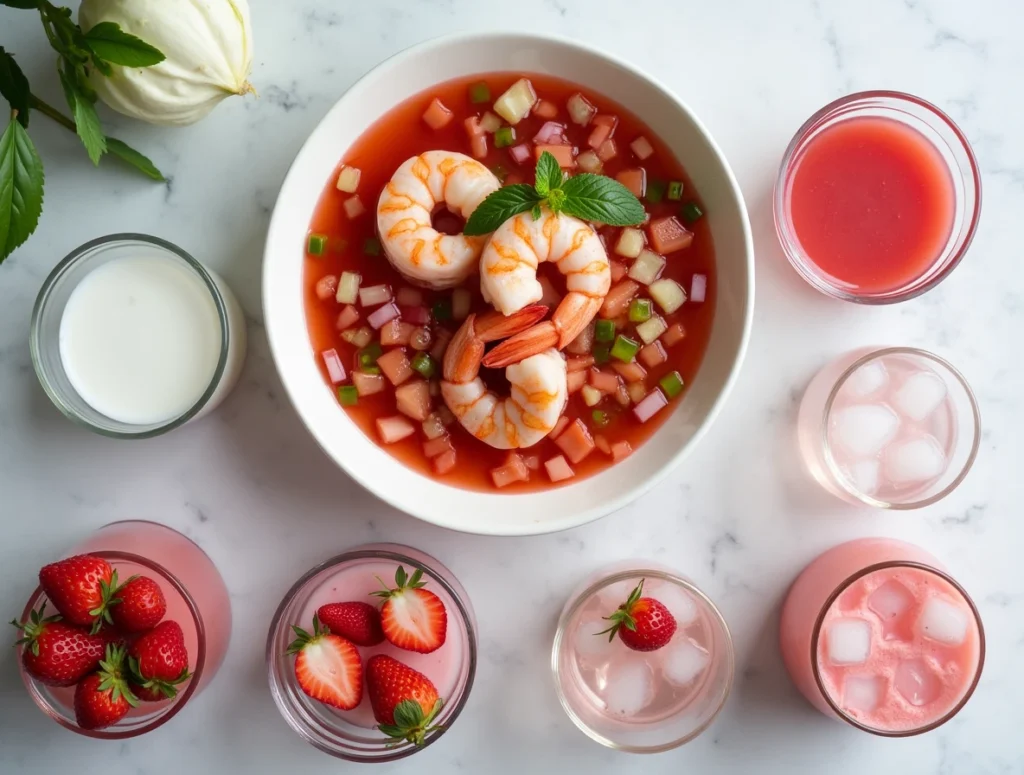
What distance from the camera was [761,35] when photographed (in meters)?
2.52

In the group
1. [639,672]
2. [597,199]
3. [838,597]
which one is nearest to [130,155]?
[597,199]

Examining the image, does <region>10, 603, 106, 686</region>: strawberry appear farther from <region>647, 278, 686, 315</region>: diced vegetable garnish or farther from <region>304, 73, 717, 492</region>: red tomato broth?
<region>647, 278, 686, 315</region>: diced vegetable garnish

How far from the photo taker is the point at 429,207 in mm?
2277

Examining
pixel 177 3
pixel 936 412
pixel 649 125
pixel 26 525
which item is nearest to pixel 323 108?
pixel 177 3

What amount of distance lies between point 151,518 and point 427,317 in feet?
3.38

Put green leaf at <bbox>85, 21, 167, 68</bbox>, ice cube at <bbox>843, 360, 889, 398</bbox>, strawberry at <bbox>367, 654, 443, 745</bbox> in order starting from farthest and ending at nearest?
ice cube at <bbox>843, 360, 889, 398</bbox> < strawberry at <bbox>367, 654, 443, 745</bbox> < green leaf at <bbox>85, 21, 167, 68</bbox>

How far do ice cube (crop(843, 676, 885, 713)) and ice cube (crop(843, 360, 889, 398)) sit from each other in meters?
0.82

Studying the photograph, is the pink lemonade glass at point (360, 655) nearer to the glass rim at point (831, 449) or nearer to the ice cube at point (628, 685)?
the ice cube at point (628, 685)

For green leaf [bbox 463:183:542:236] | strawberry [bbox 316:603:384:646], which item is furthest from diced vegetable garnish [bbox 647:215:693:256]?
strawberry [bbox 316:603:384:646]

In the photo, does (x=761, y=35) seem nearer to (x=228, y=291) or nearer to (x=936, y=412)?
(x=936, y=412)

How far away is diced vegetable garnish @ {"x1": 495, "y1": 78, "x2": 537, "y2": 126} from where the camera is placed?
7.92 feet

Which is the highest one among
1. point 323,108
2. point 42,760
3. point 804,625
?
point 323,108

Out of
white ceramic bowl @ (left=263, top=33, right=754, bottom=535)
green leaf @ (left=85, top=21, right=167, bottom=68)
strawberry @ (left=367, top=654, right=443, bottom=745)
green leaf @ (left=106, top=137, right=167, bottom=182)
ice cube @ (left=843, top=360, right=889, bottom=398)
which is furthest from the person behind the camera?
ice cube @ (left=843, top=360, right=889, bottom=398)

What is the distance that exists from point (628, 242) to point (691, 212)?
0.65 feet
